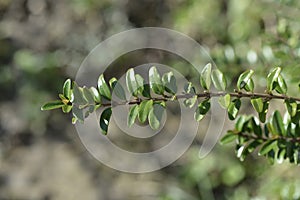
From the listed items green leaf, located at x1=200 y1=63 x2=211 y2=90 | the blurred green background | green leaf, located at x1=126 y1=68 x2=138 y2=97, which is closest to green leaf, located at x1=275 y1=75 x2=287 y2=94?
green leaf, located at x1=200 y1=63 x2=211 y2=90

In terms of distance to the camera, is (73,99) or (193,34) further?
(193,34)

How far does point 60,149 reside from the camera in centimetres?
321

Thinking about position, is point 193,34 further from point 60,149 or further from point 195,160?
point 60,149

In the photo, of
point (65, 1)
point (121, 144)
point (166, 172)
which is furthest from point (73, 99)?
point (65, 1)

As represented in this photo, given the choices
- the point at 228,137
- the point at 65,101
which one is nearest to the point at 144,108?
the point at 65,101

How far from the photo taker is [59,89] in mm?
3250

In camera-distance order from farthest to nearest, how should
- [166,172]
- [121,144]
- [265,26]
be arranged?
[121,144], [166,172], [265,26]

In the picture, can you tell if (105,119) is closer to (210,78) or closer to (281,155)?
(210,78)

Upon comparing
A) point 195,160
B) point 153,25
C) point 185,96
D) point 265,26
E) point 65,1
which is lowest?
point 185,96

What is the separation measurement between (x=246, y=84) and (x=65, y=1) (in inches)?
104

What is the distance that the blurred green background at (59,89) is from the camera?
8.80 feet

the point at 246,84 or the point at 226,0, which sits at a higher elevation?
Result: the point at 226,0

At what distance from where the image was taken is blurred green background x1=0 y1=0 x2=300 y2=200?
2684mm

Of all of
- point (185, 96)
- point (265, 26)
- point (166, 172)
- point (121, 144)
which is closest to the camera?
point (185, 96)
